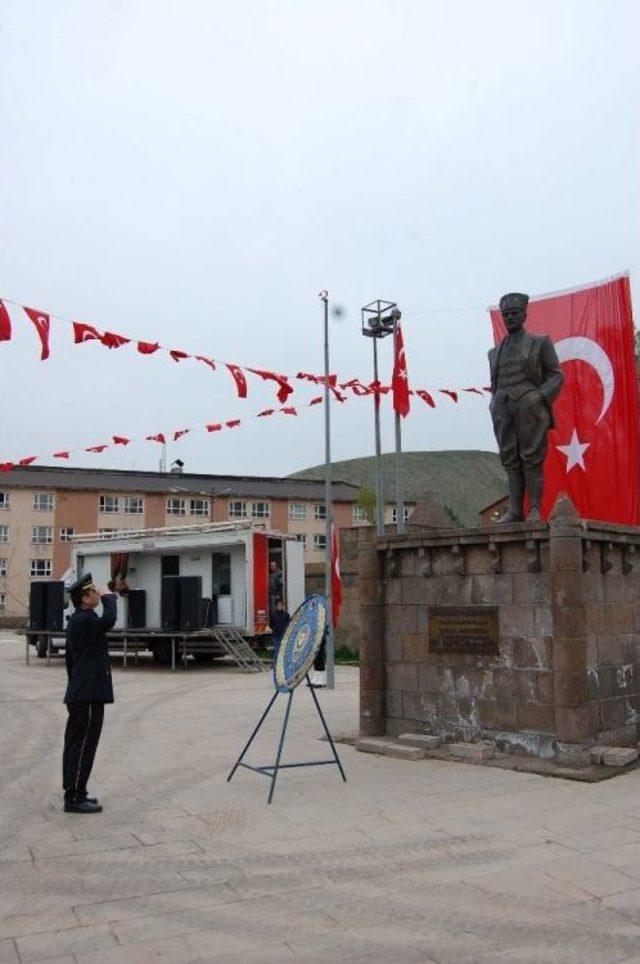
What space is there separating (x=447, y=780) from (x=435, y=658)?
1.79 metres

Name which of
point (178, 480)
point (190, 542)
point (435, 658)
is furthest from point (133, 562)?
point (178, 480)

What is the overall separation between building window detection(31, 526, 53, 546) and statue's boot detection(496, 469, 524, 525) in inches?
1972

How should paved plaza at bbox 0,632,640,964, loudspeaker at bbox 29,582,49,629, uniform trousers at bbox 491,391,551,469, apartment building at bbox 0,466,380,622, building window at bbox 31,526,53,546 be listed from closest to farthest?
paved plaza at bbox 0,632,640,964 → uniform trousers at bbox 491,391,551,469 → loudspeaker at bbox 29,582,49,629 → apartment building at bbox 0,466,380,622 → building window at bbox 31,526,53,546

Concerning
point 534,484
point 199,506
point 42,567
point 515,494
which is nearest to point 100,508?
point 42,567

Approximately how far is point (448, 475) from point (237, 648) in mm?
164635

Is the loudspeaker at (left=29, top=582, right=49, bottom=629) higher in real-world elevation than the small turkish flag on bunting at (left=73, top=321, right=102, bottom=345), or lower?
lower

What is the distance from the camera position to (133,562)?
23.0 meters

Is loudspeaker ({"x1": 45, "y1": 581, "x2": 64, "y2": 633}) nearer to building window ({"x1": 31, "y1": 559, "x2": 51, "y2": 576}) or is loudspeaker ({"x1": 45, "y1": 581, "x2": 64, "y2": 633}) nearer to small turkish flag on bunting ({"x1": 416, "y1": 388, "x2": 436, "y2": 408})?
small turkish flag on bunting ({"x1": 416, "y1": 388, "x2": 436, "y2": 408})

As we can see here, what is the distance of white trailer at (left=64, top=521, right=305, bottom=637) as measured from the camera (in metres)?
20.8

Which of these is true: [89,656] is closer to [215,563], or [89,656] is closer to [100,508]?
[215,563]

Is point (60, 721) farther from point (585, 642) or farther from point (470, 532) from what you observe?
point (585, 642)

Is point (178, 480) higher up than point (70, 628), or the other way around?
point (178, 480)

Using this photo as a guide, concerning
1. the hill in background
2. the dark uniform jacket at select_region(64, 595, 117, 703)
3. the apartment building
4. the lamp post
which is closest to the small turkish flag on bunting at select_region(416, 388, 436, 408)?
the lamp post

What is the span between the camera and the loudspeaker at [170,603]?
69.6 feet
